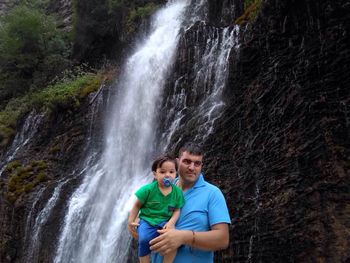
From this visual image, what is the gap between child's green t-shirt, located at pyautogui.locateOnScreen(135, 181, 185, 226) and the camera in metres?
3.07

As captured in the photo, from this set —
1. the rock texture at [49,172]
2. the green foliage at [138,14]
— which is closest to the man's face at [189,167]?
the rock texture at [49,172]

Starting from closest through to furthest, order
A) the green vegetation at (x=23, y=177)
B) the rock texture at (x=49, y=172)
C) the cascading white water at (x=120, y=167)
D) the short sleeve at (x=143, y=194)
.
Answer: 1. the short sleeve at (x=143, y=194)
2. the cascading white water at (x=120, y=167)
3. the rock texture at (x=49, y=172)
4. the green vegetation at (x=23, y=177)

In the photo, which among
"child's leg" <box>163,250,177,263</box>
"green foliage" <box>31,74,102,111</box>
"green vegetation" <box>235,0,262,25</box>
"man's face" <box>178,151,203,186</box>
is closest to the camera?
"child's leg" <box>163,250,177,263</box>

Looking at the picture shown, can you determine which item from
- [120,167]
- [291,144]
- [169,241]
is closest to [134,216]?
[169,241]

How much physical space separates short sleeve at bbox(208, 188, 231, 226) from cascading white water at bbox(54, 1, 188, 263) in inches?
211

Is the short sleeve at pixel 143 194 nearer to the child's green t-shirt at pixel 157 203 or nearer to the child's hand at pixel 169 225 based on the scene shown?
the child's green t-shirt at pixel 157 203

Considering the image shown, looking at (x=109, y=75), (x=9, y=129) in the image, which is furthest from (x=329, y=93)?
(x=9, y=129)

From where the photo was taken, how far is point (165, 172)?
10.9ft

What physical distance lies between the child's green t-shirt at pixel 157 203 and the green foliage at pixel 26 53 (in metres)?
17.5

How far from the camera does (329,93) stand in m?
5.78

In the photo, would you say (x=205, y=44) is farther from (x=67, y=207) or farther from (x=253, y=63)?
(x=67, y=207)

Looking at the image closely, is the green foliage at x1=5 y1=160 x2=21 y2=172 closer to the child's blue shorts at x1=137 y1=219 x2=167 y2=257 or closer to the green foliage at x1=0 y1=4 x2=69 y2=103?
the green foliage at x1=0 y1=4 x2=69 y2=103

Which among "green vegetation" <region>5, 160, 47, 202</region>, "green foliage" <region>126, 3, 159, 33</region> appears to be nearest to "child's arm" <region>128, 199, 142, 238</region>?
"green vegetation" <region>5, 160, 47, 202</region>

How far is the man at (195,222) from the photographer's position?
2719 millimetres
